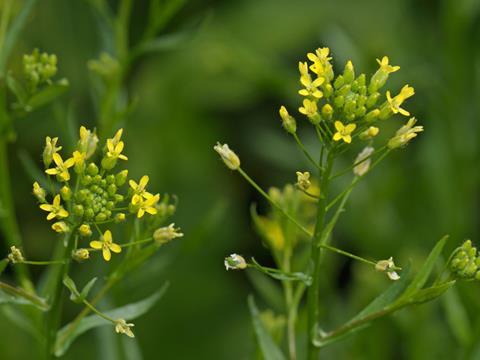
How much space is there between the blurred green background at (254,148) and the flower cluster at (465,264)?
1.53 meters

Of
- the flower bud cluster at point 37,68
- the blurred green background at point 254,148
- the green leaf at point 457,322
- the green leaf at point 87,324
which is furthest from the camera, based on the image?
the blurred green background at point 254,148

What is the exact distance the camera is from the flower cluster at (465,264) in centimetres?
250

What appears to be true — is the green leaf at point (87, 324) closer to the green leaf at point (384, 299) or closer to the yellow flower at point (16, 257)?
the yellow flower at point (16, 257)

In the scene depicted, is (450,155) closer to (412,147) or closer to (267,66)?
(412,147)

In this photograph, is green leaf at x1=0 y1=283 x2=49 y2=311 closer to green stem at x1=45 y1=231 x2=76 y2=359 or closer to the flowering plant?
green stem at x1=45 y1=231 x2=76 y2=359

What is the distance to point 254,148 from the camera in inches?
223

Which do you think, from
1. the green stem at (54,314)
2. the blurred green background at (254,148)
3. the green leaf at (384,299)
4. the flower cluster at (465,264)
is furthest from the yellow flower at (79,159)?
the blurred green background at (254,148)

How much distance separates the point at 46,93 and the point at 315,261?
1.20m

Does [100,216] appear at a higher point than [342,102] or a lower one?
higher

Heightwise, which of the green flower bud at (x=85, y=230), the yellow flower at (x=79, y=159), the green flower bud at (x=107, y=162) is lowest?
the green flower bud at (x=85, y=230)

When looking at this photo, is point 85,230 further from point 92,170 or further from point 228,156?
point 228,156

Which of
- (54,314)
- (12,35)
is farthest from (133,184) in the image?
(12,35)

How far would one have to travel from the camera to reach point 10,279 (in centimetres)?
543

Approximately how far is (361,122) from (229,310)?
329 centimetres
